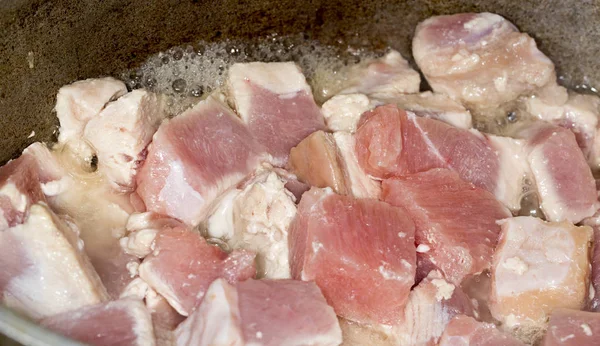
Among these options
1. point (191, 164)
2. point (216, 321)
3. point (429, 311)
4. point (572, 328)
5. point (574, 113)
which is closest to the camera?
point (216, 321)

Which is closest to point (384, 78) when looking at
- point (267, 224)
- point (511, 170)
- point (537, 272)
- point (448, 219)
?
point (511, 170)

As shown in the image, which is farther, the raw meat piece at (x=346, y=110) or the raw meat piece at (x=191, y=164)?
the raw meat piece at (x=346, y=110)

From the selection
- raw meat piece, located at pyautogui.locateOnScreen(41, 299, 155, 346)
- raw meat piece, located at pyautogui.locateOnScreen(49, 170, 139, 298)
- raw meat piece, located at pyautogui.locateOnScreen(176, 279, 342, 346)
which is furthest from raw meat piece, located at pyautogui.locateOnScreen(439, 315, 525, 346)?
raw meat piece, located at pyautogui.locateOnScreen(49, 170, 139, 298)

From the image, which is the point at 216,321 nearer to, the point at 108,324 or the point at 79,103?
the point at 108,324

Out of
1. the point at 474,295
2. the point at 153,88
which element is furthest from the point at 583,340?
the point at 153,88

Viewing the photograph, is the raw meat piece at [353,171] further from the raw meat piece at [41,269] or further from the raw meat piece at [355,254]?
the raw meat piece at [41,269]

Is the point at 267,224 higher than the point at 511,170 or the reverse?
higher

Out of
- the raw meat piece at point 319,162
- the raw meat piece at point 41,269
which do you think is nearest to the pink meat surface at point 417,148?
the raw meat piece at point 319,162
